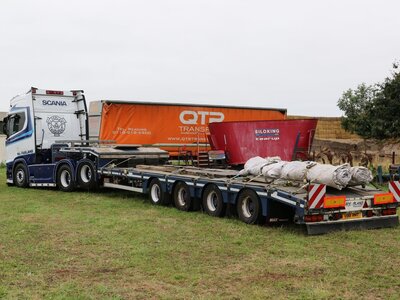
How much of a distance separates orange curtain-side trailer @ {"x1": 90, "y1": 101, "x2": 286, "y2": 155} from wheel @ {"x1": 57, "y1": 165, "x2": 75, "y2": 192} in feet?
8.76

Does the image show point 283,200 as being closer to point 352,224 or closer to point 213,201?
point 352,224

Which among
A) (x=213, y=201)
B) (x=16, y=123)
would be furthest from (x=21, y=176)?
(x=213, y=201)

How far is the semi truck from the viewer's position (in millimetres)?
9383

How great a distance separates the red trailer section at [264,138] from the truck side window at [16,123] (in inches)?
245

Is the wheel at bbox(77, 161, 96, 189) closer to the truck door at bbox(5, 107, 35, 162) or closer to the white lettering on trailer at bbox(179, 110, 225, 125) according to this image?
the truck door at bbox(5, 107, 35, 162)

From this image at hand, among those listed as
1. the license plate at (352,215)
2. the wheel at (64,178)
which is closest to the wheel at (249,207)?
the license plate at (352,215)

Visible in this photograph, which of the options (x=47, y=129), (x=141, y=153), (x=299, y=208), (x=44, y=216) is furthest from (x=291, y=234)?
(x=47, y=129)

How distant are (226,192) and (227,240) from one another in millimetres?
1951

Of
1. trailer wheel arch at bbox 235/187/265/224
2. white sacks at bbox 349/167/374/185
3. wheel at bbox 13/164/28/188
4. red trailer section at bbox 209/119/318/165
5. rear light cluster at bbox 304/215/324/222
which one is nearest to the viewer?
rear light cluster at bbox 304/215/324/222

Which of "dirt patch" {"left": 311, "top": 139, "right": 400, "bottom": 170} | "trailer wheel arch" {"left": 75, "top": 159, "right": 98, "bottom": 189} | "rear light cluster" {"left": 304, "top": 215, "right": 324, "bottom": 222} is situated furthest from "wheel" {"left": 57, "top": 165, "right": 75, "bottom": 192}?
"rear light cluster" {"left": 304, "top": 215, "right": 324, "bottom": 222}

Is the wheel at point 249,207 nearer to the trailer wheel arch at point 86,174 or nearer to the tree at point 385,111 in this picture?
the trailer wheel arch at point 86,174

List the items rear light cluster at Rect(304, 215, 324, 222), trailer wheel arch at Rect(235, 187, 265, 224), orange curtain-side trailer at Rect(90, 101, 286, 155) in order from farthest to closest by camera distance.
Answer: orange curtain-side trailer at Rect(90, 101, 286, 155), trailer wheel arch at Rect(235, 187, 265, 224), rear light cluster at Rect(304, 215, 324, 222)

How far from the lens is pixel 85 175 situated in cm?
1614

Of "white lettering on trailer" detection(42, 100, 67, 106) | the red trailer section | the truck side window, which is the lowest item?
the red trailer section
